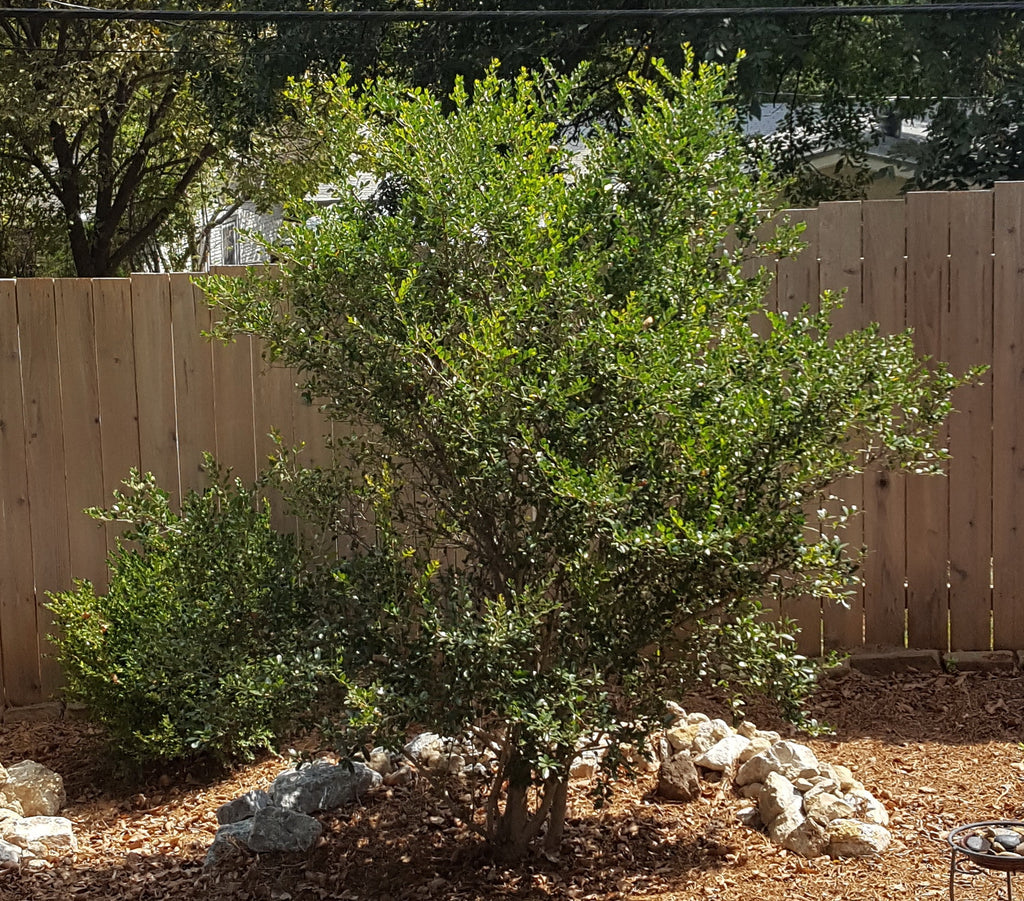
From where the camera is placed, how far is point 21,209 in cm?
1852

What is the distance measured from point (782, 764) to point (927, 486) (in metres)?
1.56

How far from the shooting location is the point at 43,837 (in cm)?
398

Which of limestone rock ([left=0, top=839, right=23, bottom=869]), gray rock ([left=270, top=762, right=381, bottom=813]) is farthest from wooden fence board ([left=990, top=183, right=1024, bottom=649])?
limestone rock ([left=0, top=839, right=23, bottom=869])

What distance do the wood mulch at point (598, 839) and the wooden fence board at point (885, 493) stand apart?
0.40 metres

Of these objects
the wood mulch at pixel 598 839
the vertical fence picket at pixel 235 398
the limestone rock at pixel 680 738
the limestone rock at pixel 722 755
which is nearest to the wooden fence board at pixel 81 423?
the vertical fence picket at pixel 235 398

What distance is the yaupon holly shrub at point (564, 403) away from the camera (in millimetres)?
3004

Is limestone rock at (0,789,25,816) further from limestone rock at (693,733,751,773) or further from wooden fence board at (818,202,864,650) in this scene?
wooden fence board at (818,202,864,650)

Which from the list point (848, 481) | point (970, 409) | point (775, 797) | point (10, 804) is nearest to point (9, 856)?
point (10, 804)

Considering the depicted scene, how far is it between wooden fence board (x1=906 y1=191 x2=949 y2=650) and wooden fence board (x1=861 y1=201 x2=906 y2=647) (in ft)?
0.10

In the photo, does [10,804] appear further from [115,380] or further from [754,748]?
[754,748]

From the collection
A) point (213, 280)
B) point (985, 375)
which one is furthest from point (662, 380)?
point (985, 375)

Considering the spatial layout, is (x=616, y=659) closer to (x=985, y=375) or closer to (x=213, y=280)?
(x=213, y=280)

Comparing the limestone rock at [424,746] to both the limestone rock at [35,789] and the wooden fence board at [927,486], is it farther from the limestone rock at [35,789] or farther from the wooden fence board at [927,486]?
the wooden fence board at [927,486]

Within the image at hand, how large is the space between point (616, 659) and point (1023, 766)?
188 centimetres
